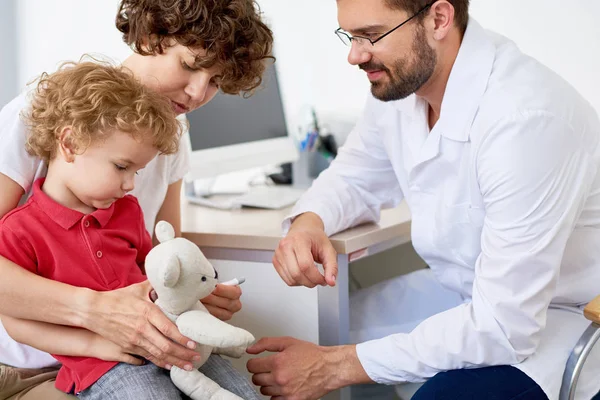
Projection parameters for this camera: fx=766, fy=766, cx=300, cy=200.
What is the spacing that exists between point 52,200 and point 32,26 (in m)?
1.85

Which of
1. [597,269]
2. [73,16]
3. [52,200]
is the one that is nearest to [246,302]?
[52,200]

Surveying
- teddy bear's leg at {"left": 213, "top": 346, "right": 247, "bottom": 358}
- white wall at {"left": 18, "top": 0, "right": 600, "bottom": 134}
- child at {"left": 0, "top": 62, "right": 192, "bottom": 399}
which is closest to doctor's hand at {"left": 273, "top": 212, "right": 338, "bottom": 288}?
teddy bear's leg at {"left": 213, "top": 346, "right": 247, "bottom": 358}

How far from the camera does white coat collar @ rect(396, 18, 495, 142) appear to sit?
4.84 ft

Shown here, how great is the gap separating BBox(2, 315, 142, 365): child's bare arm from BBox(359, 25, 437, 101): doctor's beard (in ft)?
2.38

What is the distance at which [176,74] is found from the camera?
1.39m

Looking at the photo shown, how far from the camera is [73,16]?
9.62ft

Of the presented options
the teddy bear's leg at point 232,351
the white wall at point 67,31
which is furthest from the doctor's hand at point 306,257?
the white wall at point 67,31

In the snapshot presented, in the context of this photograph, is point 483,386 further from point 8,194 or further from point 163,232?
point 8,194

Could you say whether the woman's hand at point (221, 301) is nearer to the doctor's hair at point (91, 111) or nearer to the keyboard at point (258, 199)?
the doctor's hair at point (91, 111)

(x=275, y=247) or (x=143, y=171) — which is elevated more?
(x=143, y=171)

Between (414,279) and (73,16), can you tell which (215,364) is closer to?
(414,279)

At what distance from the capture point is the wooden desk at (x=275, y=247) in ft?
5.34

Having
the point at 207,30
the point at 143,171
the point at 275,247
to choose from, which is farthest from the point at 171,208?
the point at 207,30

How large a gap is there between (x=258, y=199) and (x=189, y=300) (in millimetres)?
960
